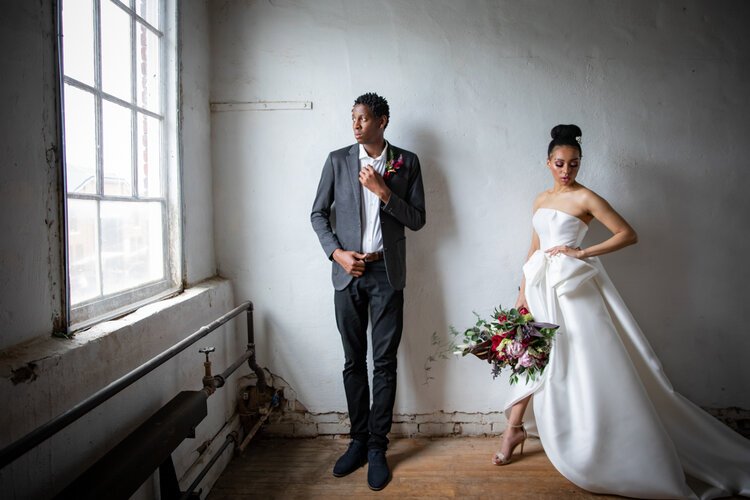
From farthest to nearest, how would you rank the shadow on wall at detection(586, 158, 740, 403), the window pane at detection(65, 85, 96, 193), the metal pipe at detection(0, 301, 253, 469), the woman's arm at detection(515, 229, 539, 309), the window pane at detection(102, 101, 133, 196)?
the shadow on wall at detection(586, 158, 740, 403) < the woman's arm at detection(515, 229, 539, 309) < the window pane at detection(102, 101, 133, 196) < the window pane at detection(65, 85, 96, 193) < the metal pipe at detection(0, 301, 253, 469)

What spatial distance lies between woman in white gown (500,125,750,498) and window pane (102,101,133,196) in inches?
80.9

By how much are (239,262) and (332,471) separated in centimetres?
134


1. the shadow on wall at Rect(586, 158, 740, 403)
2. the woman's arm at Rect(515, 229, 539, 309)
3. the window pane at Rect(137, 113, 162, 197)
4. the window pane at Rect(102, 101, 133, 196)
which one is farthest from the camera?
the shadow on wall at Rect(586, 158, 740, 403)

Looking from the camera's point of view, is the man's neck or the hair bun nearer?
the hair bun

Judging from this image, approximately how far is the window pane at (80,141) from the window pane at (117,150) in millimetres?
83

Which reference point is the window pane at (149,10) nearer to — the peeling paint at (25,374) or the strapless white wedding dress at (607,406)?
the peeling paint at (25,374)

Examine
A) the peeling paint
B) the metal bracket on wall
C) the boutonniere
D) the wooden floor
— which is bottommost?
the wooden floor

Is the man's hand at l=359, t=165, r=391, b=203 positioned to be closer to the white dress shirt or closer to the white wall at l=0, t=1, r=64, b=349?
the white dress shirt

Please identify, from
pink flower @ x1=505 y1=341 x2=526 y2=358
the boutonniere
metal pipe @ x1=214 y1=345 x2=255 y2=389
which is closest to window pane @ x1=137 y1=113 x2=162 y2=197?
metal pipe @ x1=214 y1=345 x2=255 y2=389

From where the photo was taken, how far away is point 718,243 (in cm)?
276

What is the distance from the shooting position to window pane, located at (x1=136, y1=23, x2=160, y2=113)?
2203 millimetres

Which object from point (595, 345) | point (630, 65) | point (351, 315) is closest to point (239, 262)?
point (351, 315)

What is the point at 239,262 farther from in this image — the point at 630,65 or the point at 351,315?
the point at 630,65

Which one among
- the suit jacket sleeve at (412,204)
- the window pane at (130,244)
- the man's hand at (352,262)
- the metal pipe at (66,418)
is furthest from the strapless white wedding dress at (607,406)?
the window pane at (130,244)
